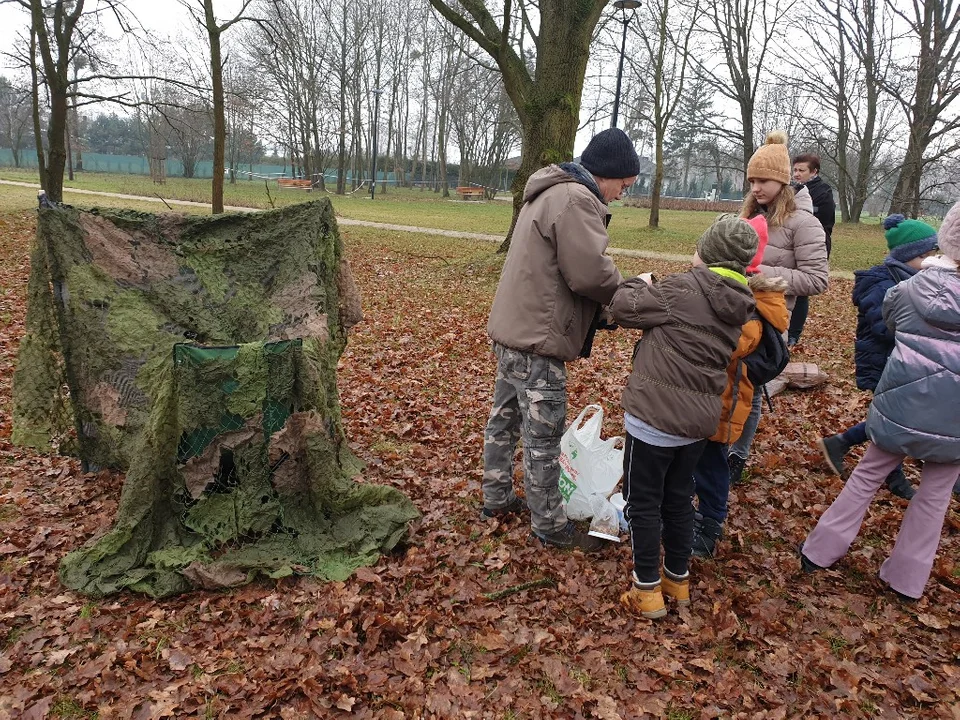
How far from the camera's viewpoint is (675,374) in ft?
9.52

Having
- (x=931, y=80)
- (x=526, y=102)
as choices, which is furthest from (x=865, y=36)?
(x=526, y=102)

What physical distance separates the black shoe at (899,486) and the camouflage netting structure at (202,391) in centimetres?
309

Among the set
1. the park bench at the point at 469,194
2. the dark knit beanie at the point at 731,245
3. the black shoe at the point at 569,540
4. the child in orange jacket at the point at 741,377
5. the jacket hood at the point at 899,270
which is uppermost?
the park bench at the point at 469,194

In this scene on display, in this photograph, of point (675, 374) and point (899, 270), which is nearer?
point (675, 374)

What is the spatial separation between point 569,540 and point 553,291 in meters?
1.41

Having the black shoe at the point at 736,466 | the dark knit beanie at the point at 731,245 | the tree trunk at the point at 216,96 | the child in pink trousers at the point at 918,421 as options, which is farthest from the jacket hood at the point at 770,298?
the tree trunk at the point at 216,96

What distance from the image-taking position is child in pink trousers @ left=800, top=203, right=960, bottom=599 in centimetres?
296

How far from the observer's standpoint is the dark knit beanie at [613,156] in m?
3.33

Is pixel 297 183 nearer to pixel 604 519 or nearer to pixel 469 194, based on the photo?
pixel 469 194

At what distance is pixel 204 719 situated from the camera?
2.60m

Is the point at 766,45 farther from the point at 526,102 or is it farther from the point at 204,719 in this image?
the point at 204,719

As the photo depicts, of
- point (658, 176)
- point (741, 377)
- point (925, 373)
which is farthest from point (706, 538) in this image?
point (658, 176)

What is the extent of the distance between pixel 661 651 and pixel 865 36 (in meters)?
25.0

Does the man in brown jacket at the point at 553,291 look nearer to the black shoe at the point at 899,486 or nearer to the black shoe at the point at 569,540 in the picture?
the black shoe at the point at 569,540
